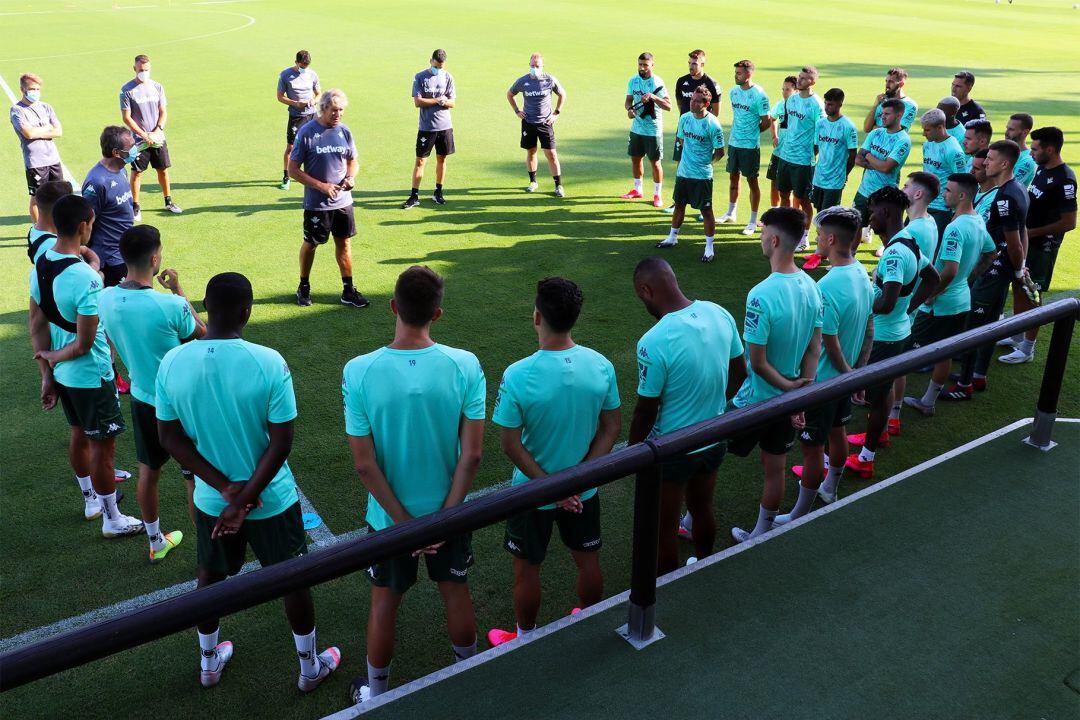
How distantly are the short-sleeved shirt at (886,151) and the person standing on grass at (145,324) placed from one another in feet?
23.7

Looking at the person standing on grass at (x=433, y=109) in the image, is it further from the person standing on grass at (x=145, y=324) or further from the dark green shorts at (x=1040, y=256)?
the person standing on grass at (x=145, y=324)

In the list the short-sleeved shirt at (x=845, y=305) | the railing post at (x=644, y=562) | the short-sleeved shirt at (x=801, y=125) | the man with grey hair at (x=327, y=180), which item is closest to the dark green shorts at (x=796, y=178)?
the short-sleeved shirt at (x=801, y=125)

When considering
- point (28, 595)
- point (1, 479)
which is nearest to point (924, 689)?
point (28, 595)

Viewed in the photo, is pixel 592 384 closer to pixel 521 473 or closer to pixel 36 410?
pixel 521 473

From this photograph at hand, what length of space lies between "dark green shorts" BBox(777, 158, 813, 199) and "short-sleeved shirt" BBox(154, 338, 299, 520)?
8401 millimetres

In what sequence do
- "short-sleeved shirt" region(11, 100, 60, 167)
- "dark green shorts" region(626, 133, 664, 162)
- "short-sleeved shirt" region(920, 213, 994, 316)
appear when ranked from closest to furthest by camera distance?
"short-sleeved shirt" region(920, 213, 994, 316), "short-sleeved shirt" region(11, 100, 60, 167), "dark green shorts" region(626, 133, 664, 162)

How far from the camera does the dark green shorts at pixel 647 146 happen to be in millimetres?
12508

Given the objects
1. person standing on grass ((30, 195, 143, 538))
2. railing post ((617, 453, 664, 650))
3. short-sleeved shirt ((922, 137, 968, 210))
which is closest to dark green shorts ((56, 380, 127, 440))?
person standing on grass ((30, 195, 143, 538))

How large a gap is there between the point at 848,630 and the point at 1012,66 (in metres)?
28.0

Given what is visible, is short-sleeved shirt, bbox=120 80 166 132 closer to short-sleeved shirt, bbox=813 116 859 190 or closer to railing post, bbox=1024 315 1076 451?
short-sleeved shirt, bbox=813 116 859 190

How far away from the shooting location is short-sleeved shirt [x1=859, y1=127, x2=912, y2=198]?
30.3ft

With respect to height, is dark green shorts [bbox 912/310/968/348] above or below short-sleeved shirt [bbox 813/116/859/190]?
below

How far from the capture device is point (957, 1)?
4766 centimetres

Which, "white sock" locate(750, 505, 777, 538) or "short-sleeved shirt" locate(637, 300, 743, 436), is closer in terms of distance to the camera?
"short-sleeved shirt" locate(637, 300, 743, 436)
